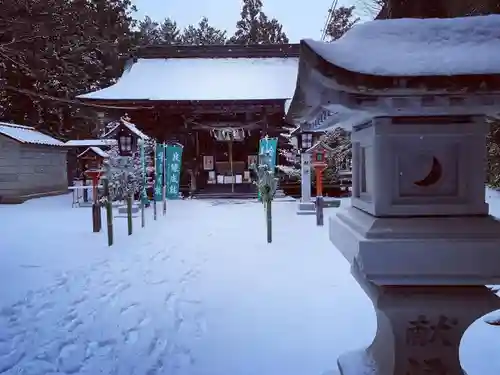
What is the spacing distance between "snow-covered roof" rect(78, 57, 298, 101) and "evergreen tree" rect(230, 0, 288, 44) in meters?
18.3

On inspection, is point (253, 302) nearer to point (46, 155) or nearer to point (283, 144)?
point (283, 144)

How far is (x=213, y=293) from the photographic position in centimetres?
562

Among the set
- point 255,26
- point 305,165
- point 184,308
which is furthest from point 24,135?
point 255,26

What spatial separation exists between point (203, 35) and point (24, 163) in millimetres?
33670

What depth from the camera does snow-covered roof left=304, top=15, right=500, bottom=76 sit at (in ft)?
7.15

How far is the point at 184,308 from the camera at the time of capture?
5.10m

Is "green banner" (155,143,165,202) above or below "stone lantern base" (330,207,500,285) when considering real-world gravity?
above

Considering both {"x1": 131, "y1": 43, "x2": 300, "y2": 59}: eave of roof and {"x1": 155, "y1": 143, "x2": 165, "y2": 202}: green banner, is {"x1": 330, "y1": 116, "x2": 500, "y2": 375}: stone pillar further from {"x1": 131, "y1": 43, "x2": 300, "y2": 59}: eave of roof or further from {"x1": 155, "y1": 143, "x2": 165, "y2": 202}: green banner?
{"x1": 131, "y1": 43, "x2": 300, "y2": 59}: eave of roof

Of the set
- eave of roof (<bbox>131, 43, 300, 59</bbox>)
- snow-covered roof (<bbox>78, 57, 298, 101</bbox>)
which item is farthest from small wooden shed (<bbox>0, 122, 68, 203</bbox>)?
eave of roof (<bbox>131, 43, 300, 59</bbox>)

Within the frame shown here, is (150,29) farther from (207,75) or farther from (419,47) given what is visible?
(419,47)

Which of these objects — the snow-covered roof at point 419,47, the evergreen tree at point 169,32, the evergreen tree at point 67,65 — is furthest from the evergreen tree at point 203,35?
the snow-covered roof at point 419,47

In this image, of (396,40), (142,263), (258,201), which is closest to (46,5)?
(142,263)

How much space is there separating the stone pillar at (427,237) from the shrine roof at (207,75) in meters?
15.3

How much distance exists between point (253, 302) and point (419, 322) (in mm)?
2845
